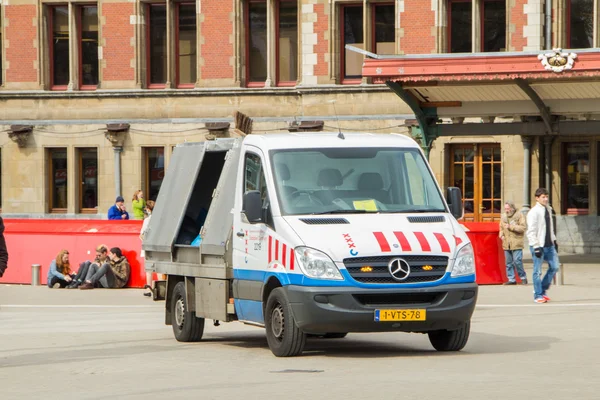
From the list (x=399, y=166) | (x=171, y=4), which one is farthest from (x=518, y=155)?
(x=399, y=166)

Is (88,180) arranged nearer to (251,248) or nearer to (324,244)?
(251,248)

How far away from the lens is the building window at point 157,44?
142 ft

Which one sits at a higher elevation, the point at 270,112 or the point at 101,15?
the point at 101,15

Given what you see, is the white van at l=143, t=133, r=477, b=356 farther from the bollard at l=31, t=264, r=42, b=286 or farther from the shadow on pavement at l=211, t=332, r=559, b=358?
the bollard at l=31, t=264, r=42, b=286

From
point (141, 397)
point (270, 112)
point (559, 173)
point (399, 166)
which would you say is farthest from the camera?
point (270, 112)

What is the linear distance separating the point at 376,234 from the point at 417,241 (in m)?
0.40

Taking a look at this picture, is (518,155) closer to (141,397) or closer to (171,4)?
(171,4)

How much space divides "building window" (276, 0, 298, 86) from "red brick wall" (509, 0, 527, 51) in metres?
6.40

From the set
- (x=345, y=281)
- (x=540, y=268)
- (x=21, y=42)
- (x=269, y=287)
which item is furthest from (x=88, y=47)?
(x=345, y=281)

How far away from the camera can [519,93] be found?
31.8 metres

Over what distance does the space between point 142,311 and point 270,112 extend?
20098mm

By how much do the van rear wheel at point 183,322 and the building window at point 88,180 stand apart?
88.4ft

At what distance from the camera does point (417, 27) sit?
39906mm

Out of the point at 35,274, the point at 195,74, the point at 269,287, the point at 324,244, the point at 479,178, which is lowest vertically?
the point at 35,274
